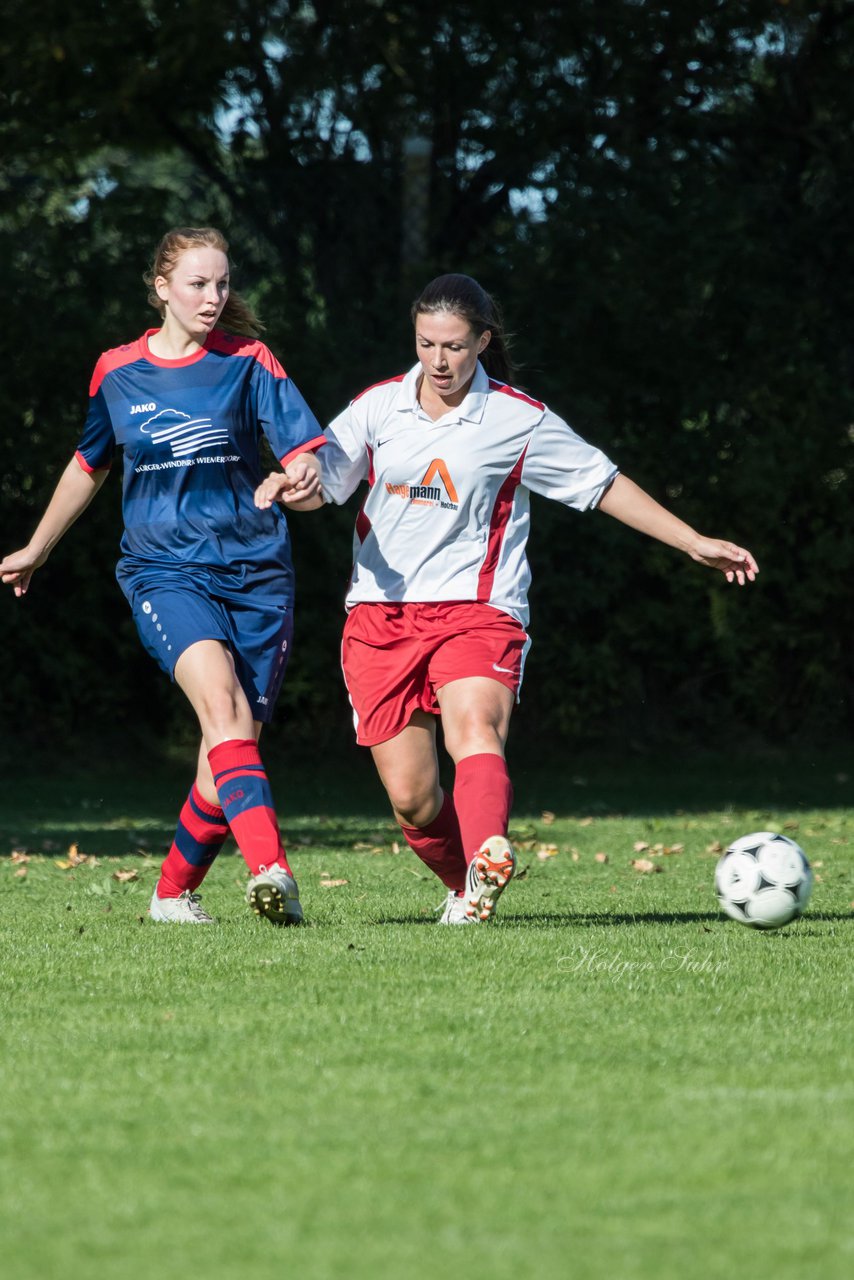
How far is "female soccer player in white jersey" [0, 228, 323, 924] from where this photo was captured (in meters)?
5.96

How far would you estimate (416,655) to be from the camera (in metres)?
6.18

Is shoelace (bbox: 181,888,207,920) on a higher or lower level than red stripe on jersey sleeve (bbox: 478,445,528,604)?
lower

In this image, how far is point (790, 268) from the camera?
57.2ft

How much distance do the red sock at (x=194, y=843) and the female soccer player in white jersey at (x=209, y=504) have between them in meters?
0.17

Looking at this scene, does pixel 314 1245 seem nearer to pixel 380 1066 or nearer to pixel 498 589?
pixel 380 1066

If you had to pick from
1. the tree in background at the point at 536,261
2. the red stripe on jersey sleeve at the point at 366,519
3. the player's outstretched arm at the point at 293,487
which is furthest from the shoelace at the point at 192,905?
the tree in background at the point at 536,261

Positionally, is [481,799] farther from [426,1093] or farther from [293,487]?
[426,1093]

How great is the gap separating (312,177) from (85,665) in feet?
17.5

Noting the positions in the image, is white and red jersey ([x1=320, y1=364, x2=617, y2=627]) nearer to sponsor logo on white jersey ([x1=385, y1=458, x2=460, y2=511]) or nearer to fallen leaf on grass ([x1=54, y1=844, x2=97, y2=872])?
sponsor logo on white jersey ([x1=385, y1=458, x2=460, y2=511])

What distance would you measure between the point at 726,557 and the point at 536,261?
10.8 metres

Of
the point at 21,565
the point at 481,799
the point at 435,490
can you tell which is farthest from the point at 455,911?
the point at 21,565

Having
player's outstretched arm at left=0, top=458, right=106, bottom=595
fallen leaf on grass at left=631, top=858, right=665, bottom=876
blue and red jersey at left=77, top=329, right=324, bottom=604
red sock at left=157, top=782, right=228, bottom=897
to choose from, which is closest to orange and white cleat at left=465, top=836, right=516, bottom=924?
red sock at left=157, top=782, right=228, bottom=897

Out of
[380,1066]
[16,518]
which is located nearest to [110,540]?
[16,518]

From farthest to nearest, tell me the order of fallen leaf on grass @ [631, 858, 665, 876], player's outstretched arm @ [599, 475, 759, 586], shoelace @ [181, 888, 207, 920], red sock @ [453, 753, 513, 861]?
fallen leaf on grass @ [631, 858, 665, 876], shoelace @ [181, 888, 207, 920], player's outstretched arm @ [599, 475, 759, 586], red sock @ [453, 753, 513, 861]
